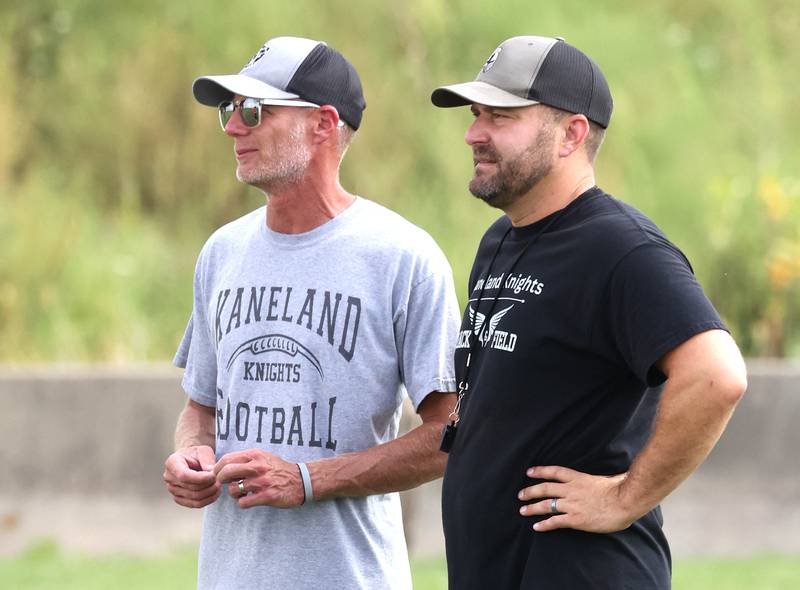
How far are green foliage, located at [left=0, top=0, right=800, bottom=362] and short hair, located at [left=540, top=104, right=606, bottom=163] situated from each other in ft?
17.5

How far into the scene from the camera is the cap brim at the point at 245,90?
3.89 meters

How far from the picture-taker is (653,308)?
9.84 feet

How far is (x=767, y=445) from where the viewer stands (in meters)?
7.82

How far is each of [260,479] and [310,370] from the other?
1.07 feet

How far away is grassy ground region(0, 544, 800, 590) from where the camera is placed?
278 inches

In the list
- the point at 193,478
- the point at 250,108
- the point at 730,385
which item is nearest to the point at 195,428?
the point at 193,478

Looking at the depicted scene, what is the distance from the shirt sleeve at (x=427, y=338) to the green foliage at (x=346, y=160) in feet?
16.3

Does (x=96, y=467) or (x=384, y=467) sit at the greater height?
(x=384, y=467)

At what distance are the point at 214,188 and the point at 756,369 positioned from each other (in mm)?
4530

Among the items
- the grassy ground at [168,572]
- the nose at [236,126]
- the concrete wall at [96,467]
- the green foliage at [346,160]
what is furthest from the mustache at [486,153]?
the green foliage at [346,160]

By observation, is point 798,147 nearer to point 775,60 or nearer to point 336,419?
point 775,60

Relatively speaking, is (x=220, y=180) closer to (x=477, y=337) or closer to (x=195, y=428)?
(x=195, y=428)

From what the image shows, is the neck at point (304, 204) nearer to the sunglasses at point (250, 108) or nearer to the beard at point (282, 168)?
the beard at point (282, 168)

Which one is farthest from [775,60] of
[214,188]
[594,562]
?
[594,562]
